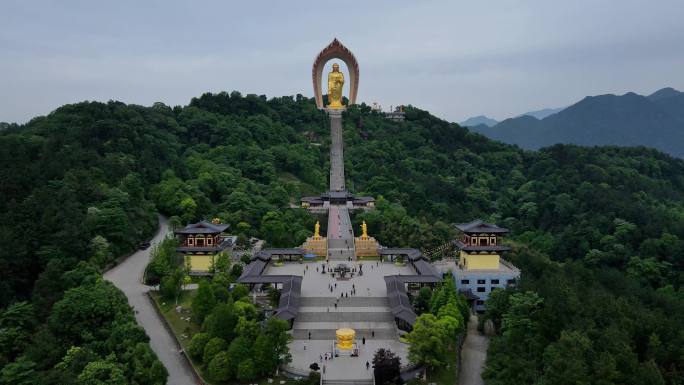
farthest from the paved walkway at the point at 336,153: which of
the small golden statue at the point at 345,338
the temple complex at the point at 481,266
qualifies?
the small golden statue at the point at 345,338

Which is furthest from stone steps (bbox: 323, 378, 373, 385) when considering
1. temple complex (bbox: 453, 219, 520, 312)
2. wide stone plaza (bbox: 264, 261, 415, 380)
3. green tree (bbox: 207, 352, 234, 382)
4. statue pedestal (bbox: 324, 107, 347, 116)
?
statue pedestal (bbox: 324, 107, 347, 116)

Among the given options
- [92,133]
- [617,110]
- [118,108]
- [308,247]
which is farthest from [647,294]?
[617,110]

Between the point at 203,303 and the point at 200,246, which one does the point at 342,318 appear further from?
the point at 200,246

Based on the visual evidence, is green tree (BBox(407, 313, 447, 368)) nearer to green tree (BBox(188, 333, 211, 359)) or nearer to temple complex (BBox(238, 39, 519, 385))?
temple complex (BBox(238, 39, 519, 385))

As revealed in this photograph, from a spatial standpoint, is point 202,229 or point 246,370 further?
point 202,229

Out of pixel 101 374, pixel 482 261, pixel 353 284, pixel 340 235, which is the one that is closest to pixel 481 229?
pixel 482 261

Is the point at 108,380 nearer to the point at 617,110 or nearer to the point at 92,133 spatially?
the point at 92,133

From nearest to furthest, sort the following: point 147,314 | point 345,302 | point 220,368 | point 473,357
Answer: point 220,368, point 473,357, point 147,314, point 345,302
